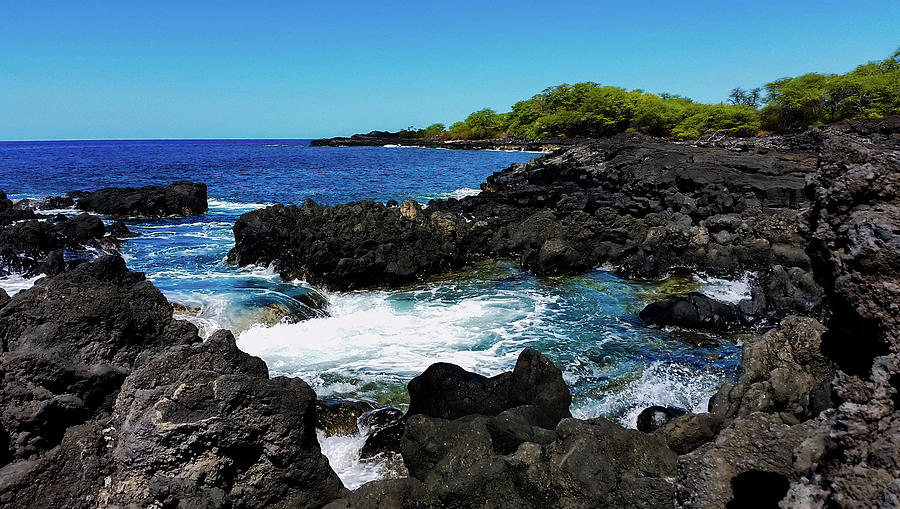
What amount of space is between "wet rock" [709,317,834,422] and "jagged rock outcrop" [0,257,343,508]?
4.56m

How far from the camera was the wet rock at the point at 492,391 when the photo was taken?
293 inches

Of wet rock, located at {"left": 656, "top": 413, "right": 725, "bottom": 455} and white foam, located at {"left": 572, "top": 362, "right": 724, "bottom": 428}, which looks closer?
wet rock, located at {"left": 656, "top": 413, "right": 725, "bottom": 455}

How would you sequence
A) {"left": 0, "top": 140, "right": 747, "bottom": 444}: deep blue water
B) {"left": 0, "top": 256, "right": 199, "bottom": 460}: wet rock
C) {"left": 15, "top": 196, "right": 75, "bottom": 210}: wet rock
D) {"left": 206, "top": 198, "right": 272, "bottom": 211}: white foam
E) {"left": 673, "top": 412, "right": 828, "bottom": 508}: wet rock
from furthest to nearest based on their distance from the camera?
1. {"left": 206, "top": 198, "right": 272, "bottom": 211}: white foam
2. {"left": 15, "top": 196, "right": 75, "bottom": 210}: wet rock
3. {"left": 0, "top": 140, "right": 747, "bottom": 444}: deep blue water
4. {"left": 0, "top": 256, "right": 199, "bottom": 460}: wet rock
5. {"left": 673, "top": 412, "right": 828, "bottom": 508}: wet rock

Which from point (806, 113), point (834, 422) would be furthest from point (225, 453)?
point (806, 113)

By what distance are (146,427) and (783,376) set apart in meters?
6.52

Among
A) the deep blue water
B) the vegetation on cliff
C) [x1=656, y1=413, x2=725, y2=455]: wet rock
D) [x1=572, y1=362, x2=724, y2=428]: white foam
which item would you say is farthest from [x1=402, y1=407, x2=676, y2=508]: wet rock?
the vegetation on cliff

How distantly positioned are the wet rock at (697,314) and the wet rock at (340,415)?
7.38 meters

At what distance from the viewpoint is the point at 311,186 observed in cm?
4722

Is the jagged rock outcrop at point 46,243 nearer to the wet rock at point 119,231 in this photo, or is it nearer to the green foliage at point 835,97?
the wet rock at point 119,231

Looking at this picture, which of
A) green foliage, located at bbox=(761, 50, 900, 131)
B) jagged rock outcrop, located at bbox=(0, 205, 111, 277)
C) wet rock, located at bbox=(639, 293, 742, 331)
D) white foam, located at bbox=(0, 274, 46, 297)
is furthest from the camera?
green foliage, located at bbox=(761, 50, 900, 131)

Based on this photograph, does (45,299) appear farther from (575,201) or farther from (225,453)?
(575,201)

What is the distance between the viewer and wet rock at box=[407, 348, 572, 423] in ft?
24.4

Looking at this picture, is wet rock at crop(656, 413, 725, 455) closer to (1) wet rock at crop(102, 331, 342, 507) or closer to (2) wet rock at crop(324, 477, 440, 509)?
(2) wet rock at crop(324, 477, 440, 509)

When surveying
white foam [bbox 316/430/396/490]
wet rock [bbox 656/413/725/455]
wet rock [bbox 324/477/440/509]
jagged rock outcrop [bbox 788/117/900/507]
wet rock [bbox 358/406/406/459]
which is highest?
jagged rock outcrop [bbox 788/117/900/507]
